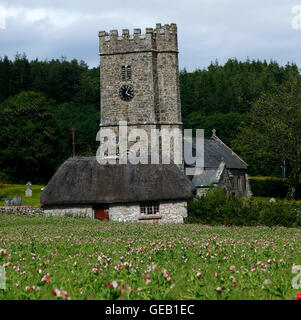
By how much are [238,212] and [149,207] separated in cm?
736

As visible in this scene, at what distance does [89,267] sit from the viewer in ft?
36.0

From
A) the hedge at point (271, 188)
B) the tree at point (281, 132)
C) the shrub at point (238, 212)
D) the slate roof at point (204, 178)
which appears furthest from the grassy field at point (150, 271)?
the hedge at point (271, 188)

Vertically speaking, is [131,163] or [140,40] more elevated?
[140,40]

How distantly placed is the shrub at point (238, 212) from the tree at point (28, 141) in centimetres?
4127

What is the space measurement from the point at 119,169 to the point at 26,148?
3580cm

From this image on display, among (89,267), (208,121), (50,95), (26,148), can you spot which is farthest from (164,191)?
(50,95)

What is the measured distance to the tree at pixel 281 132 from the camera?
2264 inches

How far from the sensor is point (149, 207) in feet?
121

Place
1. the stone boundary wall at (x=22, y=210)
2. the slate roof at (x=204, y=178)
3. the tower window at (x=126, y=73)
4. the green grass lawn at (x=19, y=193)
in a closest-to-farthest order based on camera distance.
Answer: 1. the stone boundary wall at (x=22, y=210)
2. the tower window at (x=126, y=73)
3. the slate roof at (x=204, y=178)
4. the green grass lawn at (x=19, y=193)

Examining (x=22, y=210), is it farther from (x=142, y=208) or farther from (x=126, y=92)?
(x=126, y=92)

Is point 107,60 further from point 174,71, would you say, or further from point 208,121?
point 208,121

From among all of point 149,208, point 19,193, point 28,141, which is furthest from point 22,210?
point 28,141

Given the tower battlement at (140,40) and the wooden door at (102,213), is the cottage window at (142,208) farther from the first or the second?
the tower battlement at (140,40)
